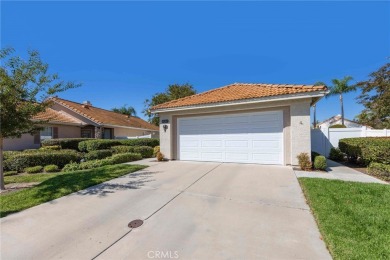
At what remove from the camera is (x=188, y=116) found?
10.6 metres

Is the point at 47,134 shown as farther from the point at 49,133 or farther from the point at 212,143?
the point at 212,143

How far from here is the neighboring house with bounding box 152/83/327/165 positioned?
8.00 m

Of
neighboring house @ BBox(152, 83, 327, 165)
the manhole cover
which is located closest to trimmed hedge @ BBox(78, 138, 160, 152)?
neighboring house @ BBox(152, 83, 327, 165)

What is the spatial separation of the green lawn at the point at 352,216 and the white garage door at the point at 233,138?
3135mm

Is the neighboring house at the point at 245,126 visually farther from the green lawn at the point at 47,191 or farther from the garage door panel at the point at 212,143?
the green lawn at the point at 47,191

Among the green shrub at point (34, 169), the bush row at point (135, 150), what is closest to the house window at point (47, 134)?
the bush row at point (135, 150)

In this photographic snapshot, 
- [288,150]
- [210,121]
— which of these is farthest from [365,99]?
[210,121]

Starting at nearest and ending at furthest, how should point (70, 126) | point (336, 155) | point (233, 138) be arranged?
point (233, 138) < point (336, 155) < point (70, 126)

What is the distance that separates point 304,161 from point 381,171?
2.38 metres

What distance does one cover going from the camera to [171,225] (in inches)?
136

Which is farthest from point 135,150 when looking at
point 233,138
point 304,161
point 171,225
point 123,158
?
point 171,225

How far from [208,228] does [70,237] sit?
227cm

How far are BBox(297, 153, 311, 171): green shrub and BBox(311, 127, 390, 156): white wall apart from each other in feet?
19.6

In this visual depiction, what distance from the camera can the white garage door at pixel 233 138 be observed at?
340 inches
